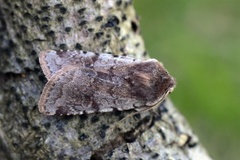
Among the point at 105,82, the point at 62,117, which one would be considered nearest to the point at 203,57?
the point at 105,82

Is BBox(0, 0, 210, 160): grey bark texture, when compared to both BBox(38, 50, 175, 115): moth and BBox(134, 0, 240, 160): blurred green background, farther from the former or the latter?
BBox(134, 0, 240, 160): blurred green background

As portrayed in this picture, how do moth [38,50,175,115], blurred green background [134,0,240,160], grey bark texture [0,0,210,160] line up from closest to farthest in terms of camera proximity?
grey bark texture [0,0,210,160] → moth [38,50,175,115] → blurred green background [134,0,240,160]

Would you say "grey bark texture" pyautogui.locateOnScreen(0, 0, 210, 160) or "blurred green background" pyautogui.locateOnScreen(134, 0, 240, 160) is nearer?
"grey bark texture" pyautogui.locateOnScreen(0, 0, 210, 160)

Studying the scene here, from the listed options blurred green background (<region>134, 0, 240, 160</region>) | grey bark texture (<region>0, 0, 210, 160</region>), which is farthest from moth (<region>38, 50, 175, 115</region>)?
blurred green background (<region>134, 0, 240, 160</region>)

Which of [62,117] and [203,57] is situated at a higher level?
[62,117]

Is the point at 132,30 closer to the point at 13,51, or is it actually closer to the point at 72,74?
the point at 72,74

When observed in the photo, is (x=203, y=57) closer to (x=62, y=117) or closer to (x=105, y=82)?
(x=105, y=82)
